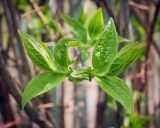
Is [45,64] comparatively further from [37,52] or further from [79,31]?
[79,31]

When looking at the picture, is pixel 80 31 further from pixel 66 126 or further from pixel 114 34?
pixel 66 126

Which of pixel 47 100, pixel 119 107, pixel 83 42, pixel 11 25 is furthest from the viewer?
pixel 47 100

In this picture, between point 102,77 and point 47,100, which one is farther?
point 47,100

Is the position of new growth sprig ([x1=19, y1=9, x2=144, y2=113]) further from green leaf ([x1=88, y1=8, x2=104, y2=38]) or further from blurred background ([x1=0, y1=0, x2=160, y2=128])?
blurred background ([x1=0, y1=0, x2=160, y2=128])

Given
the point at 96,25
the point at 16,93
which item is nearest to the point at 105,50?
the point at 96,25

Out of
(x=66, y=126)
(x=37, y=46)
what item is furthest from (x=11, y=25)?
(x=37, y=46)

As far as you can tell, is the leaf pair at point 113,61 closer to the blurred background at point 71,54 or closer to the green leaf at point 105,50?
the green leaf at point 105,50
